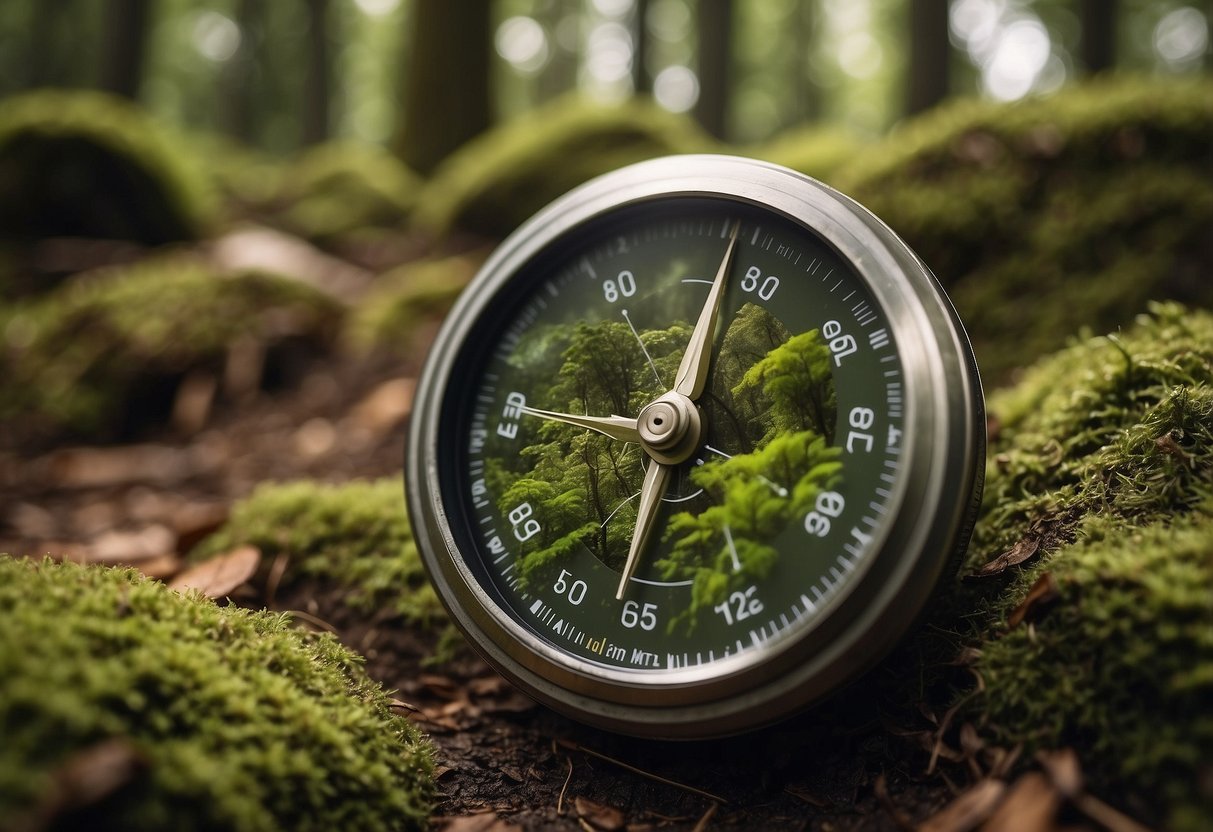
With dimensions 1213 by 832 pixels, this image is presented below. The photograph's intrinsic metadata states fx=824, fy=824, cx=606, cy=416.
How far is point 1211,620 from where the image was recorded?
121 cm

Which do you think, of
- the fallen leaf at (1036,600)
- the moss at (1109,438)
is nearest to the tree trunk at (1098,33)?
the moss at (1109,438)

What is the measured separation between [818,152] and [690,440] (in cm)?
313

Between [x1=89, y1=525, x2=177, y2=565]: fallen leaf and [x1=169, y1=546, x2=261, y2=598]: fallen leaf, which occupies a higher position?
[x1=169, y1=546, x2=261, y2=598]: fallen leaf

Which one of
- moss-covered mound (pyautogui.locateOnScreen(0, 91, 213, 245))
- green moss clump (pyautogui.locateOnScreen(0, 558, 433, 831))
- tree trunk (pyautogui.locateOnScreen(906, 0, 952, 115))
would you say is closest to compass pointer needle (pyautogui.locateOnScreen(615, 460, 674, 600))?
green moss clump (pyautogui.locateOnScreen(0, 558, 433, 831))

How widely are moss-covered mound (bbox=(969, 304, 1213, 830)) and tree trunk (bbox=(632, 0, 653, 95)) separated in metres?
10.6

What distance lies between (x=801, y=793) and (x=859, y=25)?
70.1ft

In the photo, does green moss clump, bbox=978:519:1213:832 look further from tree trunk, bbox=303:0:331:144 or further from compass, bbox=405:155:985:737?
tree trunk, bbox=303:0:331:144

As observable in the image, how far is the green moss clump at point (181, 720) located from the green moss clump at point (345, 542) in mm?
486

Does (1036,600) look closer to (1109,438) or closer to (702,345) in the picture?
(1109,438)

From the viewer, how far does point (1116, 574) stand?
136cm

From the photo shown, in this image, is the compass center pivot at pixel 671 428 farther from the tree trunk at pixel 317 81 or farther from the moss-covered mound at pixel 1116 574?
the tree trunk at pixel 317 81

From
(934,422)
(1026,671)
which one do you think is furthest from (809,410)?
(1026,671)

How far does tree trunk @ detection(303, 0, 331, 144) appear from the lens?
48.6 feet

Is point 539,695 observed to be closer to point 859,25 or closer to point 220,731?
point 220,731
